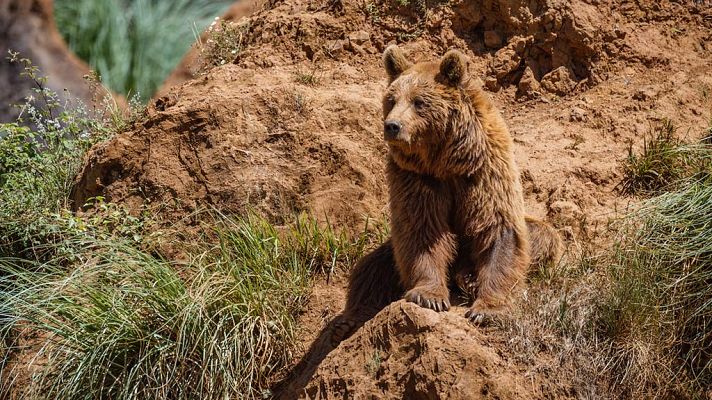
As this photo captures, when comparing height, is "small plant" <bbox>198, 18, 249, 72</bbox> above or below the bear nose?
below

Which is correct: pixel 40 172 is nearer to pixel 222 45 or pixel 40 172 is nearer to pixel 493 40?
pixel 222 45

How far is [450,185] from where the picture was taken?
6098 millimetres

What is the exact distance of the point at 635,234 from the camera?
609 centimetres

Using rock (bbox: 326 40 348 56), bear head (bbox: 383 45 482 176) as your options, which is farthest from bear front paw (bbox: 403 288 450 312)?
rock (bbox: 326 40 348 56)

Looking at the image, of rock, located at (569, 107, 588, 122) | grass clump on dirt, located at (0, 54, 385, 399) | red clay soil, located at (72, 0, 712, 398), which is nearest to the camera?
grass clump on dirt, located at (0, 54, 385, 399)

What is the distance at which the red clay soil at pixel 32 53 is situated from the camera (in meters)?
10.6

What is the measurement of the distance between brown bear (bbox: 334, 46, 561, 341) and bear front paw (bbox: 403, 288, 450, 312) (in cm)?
11

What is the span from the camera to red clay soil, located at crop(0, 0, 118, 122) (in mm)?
10594

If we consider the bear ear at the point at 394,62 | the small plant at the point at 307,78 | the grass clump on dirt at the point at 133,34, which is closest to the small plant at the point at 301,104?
the small plant at the point at 307,78

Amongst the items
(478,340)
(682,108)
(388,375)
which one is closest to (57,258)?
(388,375)

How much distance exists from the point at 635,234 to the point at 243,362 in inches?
107

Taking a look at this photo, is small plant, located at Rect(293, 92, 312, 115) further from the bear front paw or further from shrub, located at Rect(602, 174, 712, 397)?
shrub, located at Rect(602, 174, 712, 397)

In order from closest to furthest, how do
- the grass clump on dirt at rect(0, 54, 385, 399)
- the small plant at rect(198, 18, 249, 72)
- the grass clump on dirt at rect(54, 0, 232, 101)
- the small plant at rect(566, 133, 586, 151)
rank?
the grass clump on dirt at rect(0, 54, 385, 399)
the small plant at rect(566, 133, 586, 151)
the small plant at rect(198, 18, 249, 72)
the grass clump on dirt at rect(54, 0, 232, 101)

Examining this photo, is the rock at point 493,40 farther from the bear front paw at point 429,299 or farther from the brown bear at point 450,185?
the bear front paw at point 429,299
